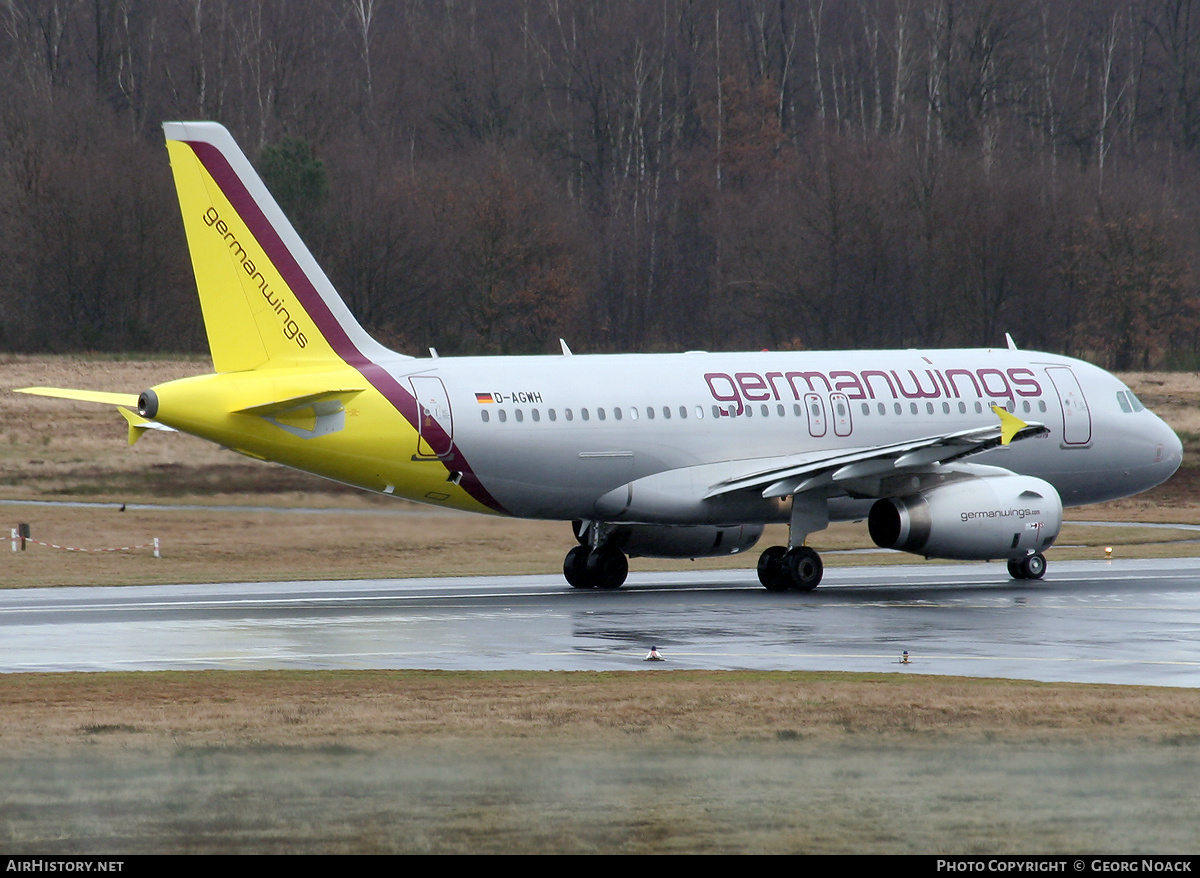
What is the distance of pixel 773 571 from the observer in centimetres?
3256

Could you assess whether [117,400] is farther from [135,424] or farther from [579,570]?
[579,570]

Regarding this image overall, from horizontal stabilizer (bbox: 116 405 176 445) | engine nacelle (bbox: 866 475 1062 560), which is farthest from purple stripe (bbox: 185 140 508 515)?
engine nacelle (bbox: 866 475 1062 560)

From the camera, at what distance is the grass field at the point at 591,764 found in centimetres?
1175

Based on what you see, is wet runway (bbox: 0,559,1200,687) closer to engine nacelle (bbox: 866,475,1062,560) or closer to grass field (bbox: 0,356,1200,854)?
engine nacelle (bbox: 866,475,1062,560)

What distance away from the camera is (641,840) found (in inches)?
459

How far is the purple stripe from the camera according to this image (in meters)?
30.2

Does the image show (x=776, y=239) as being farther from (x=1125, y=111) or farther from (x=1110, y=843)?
(x=1110, y=843)

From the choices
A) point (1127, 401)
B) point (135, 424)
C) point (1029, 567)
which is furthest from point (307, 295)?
point (1127, 401)

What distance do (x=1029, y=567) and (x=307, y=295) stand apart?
14675 millimetres

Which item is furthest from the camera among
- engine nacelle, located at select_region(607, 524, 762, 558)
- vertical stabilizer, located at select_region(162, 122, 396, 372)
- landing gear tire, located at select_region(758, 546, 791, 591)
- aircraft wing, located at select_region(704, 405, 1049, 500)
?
engine nacelle, located at select_region(607, 524, 762, 558)

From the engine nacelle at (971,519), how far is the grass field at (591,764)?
33.9 feet

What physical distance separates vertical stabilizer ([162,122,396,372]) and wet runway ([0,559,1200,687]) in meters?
4.47

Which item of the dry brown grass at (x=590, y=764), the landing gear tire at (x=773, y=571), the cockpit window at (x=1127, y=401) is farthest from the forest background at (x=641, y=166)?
the dry brown grass at (x=590, y=764)

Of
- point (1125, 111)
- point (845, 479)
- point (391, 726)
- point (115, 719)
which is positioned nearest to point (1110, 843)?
point (391, 726)
